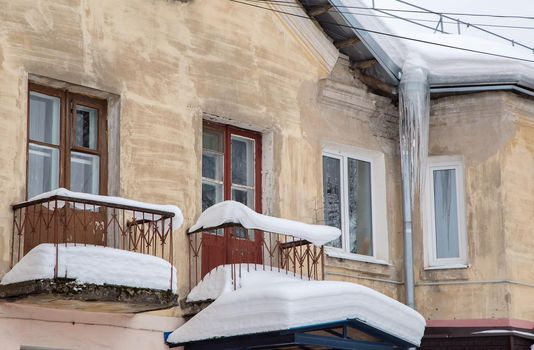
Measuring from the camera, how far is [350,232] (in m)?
15.9

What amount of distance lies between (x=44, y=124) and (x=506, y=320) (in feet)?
20.6

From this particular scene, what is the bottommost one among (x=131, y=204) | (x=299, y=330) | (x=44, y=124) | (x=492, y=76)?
(x=299, y=330)

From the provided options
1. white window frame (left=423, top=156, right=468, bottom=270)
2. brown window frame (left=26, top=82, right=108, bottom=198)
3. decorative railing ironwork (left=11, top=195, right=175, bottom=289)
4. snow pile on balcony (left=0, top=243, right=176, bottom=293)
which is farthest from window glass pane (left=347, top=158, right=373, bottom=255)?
snow pile on balcony (left=0, top=243, right=176, bottom=293)

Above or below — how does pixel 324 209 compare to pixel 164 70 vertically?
below

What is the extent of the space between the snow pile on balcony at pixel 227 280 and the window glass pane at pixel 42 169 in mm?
1939

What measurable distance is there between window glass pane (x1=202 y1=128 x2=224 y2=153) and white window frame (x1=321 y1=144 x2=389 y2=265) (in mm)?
1731

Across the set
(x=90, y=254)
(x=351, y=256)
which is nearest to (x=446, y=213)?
(x=351, y=256)

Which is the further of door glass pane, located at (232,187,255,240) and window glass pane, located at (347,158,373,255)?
window glass pane, located at (347,158,373,255)

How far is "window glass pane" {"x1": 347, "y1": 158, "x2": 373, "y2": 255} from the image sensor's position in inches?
630

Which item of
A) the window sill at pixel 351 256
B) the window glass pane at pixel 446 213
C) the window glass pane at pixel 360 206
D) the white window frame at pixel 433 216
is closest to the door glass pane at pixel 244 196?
the window sill at pixel 351 256

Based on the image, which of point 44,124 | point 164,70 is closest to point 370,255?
point 164,70

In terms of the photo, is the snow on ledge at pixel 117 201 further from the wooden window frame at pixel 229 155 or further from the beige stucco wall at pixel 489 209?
the beige stucco wall at pixel 489 209

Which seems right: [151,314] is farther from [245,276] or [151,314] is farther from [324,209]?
[324,209]

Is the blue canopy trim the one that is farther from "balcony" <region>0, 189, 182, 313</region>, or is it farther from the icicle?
the icicle
